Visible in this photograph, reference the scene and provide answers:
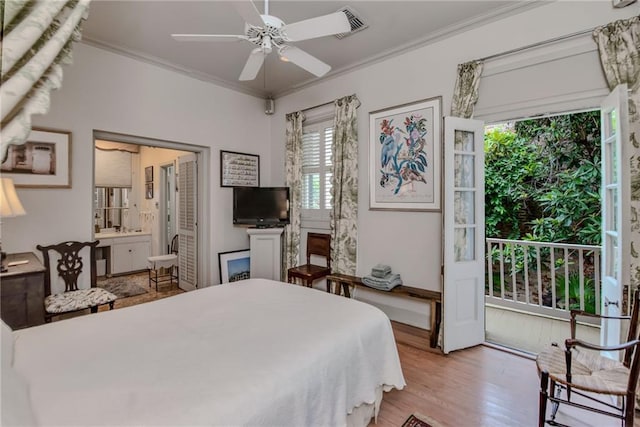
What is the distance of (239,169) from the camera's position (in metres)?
4.32

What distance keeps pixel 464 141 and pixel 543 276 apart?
2.47 meters

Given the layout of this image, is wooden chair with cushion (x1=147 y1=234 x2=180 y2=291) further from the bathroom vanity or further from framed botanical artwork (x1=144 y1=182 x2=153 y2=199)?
framed botanical artwork (x1=144 y1=182 x2=153 y2=199)

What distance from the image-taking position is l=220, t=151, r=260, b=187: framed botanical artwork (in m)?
4.14

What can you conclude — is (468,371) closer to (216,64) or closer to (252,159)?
(252,159)

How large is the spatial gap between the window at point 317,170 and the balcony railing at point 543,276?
2.43m

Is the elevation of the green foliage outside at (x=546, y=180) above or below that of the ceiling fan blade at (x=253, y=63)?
below

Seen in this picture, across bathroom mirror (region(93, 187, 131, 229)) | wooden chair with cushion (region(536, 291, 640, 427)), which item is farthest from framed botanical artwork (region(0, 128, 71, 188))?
wooden chair with cushion (region(536, 291, 640, 427))

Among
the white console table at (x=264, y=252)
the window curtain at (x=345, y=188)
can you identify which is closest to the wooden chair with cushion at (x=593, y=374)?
the window curtain at (x=345, y=188)

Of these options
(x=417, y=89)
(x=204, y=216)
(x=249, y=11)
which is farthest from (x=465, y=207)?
(x=204, y=216)

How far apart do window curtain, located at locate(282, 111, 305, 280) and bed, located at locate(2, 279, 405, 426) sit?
85.8 inches

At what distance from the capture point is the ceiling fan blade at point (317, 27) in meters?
1.84

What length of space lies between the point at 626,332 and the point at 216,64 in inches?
178

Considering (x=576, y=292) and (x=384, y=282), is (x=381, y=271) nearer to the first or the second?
(x=384, y=282)

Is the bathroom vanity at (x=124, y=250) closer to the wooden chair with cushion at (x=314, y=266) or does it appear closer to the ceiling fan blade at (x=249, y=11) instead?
the wooden chair with cushion at (x=314, y=266)
